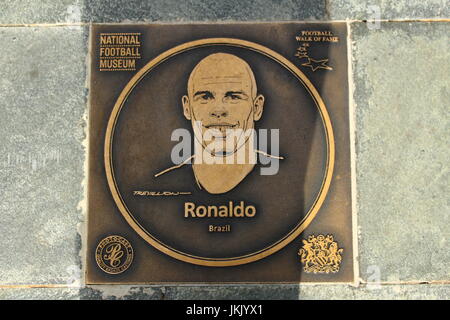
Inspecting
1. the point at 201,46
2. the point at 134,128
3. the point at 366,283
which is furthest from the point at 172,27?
the point at 366,283

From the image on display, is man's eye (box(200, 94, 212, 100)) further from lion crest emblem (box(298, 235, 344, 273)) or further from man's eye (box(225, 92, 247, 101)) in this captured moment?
lion crest emblem (box(298, 235, 344, 273))

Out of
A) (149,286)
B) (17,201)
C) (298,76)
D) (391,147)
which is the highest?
(298,76)

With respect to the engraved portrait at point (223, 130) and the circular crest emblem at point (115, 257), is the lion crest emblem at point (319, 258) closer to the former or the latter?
the engraved portrait at point (223, 130)

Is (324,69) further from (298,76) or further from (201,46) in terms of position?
(201,46)

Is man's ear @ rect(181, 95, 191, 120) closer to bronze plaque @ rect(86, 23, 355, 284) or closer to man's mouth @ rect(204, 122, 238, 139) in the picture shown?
bronze plaque @ rect(86, 23, 355, 284)

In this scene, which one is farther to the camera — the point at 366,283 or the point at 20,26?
the point at 20,26

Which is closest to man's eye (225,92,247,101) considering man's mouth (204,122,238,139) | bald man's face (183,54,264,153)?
bald man's face (183,54,264,153)

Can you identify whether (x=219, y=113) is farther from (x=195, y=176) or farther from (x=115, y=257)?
(x=115, y=257)

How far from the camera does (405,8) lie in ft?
7.61

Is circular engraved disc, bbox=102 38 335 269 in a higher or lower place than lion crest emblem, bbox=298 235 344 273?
higher

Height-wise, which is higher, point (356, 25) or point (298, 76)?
point (356, 25)

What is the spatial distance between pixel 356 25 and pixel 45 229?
1.90 m

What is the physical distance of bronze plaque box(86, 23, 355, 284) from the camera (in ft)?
7.16

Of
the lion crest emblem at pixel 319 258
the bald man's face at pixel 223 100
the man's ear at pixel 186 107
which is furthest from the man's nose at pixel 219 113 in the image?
the lion crest emblem at pixel 319 258
